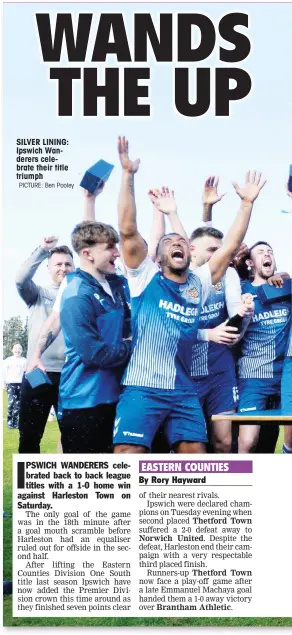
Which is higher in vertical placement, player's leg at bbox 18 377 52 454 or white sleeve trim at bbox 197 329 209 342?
white sleeve trim at bbox 197 329 209 342

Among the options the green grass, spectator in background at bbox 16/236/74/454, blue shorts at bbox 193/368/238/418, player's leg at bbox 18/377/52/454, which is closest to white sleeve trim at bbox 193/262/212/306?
blue shorts at bbox 193/368/238/418

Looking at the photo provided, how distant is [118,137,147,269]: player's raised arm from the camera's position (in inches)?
222

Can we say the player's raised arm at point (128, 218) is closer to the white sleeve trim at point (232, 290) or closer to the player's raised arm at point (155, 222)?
the player's raised arm at point (155, 222)

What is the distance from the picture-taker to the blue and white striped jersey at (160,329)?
5.62 metres

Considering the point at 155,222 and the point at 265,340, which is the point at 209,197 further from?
the point at 265,340

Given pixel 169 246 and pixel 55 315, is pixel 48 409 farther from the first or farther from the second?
pixel 169 246

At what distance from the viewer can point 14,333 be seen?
18.6 feet

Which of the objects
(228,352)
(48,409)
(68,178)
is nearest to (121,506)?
(48,409)

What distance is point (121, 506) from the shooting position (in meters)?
5.67

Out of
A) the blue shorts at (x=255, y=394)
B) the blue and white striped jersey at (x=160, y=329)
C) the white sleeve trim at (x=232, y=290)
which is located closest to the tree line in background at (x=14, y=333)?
the blue and white striped jersey at (x=160, y=329)

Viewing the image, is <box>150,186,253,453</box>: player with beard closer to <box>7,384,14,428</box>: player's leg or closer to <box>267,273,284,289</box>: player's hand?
<box>267,273,284,289</box>: player's hand

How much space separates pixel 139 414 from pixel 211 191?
1.40 metres

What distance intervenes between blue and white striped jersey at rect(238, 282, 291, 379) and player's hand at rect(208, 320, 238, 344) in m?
0.08

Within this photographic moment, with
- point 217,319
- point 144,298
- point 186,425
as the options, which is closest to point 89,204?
point 144,298
